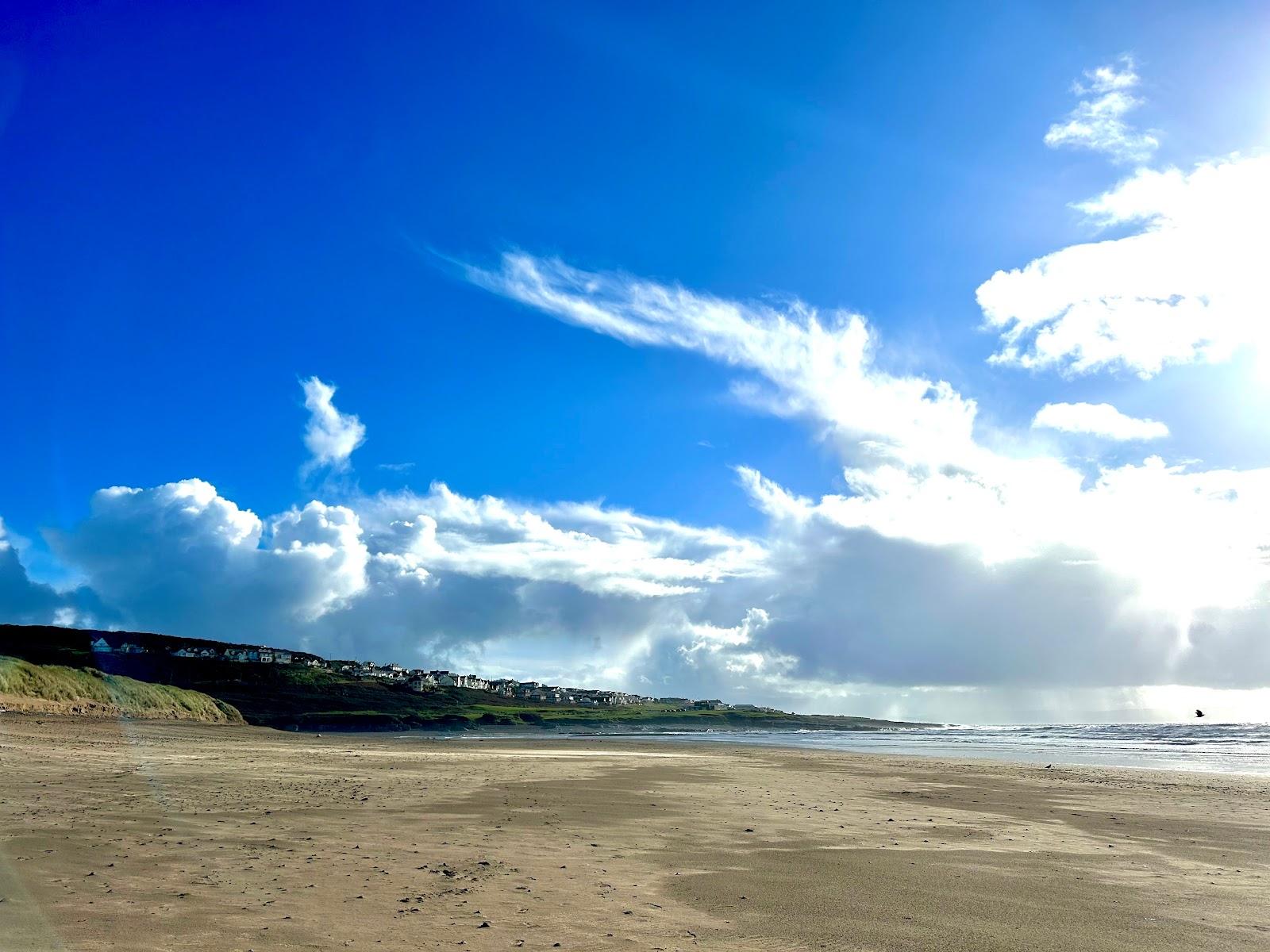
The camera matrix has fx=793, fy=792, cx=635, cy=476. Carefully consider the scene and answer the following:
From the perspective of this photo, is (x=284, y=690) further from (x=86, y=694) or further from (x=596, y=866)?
(x=596, y=866)

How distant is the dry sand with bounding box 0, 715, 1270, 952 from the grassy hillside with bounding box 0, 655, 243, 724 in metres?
29.5

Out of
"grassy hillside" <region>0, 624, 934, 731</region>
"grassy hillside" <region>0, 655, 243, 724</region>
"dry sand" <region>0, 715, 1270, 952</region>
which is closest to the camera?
"dry sand" <region>0, 715, 1270, 952</region>

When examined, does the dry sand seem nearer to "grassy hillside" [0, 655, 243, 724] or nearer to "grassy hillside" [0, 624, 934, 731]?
"grassy hillside" [0, 655, 243, 724]

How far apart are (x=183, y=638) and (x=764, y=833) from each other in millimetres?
174554

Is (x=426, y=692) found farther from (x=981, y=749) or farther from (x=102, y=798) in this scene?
(x=102, y=798)

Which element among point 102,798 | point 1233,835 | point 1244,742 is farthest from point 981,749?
point 102,798

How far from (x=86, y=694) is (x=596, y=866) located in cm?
5903

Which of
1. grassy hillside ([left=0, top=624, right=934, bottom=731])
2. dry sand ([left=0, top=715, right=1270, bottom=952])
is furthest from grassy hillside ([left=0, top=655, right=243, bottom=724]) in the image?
dry sand ([left=0, top=715, right=1270, bottom=952])

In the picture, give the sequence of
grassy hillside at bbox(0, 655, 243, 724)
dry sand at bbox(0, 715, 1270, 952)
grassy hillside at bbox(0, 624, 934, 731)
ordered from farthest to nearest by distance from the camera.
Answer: grassy hillside at bbox(0, 624, 934, 731) < grassy hillside at bbox(0, 655, 243, 724) < dry sand at bbox(0, 715, 1270, 952)

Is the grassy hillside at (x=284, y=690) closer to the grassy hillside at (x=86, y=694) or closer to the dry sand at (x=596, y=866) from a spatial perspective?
the grassy hillside at (x=86, y=694)

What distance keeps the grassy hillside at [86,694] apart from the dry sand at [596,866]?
29474 mm

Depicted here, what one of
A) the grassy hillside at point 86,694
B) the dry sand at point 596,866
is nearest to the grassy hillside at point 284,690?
the grassy hillside at point 86,694

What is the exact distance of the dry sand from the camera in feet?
29.3

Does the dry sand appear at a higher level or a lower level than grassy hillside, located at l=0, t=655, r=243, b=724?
higher
